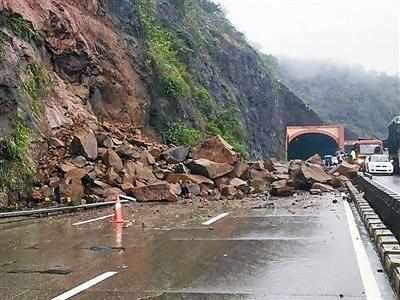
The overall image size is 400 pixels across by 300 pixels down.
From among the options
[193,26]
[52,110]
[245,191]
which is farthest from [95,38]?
[193,26]

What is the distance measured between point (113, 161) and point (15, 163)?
485 centimetres

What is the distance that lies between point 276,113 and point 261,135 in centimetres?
920

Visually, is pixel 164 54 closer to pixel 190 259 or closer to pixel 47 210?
pixel 47 210

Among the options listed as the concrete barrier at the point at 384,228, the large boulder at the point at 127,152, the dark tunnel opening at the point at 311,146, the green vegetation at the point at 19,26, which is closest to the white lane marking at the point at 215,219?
the concrete barrier at the point at 384,228

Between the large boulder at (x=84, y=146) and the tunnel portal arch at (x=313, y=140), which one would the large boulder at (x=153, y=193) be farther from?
the tunnel portal arch at (x=313, y=140)

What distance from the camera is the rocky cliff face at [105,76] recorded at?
23547mm

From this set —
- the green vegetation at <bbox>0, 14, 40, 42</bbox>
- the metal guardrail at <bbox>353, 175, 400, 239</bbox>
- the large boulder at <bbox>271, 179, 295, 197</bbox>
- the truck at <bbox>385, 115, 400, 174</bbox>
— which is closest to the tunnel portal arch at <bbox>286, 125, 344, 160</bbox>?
the truck at <bbox>385, 115, 400, 174</bbox>

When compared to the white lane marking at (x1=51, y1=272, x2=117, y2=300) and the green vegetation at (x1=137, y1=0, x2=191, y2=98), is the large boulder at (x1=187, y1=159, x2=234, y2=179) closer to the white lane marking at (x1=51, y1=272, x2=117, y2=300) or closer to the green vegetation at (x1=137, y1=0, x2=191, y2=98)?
the green vegetation at (x1=137, y1=0, x2=191, y2=98)

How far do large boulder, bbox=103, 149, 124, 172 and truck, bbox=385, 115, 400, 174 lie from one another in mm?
24025

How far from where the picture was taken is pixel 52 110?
26688 mm

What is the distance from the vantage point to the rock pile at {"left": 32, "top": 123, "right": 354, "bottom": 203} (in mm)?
22375

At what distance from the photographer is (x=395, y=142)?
146 ft

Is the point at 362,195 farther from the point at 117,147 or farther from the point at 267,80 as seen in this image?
the point at 267,80

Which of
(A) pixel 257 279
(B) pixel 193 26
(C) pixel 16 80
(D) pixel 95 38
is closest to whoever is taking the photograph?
(A) pixel 257 279
